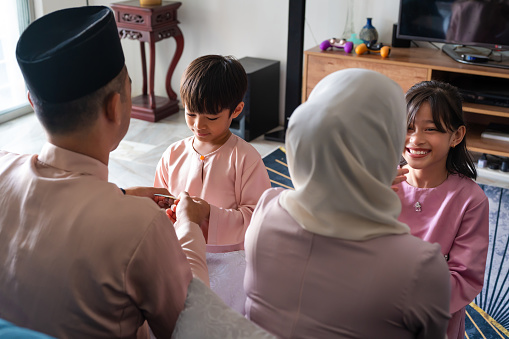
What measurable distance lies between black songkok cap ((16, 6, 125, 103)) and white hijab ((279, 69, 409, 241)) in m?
0.42

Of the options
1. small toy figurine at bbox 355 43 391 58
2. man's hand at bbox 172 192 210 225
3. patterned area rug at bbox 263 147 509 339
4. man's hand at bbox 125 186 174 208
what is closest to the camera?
man's hand at bbox 172 192 210 225

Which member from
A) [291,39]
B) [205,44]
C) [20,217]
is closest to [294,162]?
[20,217]

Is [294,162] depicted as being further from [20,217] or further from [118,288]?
[20,217]

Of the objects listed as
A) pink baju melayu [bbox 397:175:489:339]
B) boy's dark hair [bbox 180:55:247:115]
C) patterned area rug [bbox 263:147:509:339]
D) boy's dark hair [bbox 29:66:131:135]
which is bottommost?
patterned area rug [bbox 263:147:509:339]

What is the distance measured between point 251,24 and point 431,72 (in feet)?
4.93

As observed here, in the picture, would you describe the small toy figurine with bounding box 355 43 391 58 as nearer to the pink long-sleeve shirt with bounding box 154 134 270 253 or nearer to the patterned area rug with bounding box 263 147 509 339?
the patterned area rug with bounding box 263 147 509 339

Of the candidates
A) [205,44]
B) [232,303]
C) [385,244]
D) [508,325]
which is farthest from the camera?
[205,44]

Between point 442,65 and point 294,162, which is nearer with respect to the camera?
point 294,162

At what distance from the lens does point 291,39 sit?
3.99 metres

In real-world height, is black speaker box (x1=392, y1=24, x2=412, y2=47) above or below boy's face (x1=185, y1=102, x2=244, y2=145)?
below

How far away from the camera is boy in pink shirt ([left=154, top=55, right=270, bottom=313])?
1712mm

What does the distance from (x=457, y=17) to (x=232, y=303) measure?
9.22ft

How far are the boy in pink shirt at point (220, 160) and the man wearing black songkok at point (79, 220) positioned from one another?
47 cm

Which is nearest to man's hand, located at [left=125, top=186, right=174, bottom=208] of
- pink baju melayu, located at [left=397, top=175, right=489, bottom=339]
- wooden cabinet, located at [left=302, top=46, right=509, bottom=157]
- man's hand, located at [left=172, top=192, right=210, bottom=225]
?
man's hand, located at [left=172, top=192, right=210, bottom=225]
